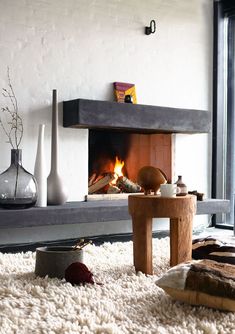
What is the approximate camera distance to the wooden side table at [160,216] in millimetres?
2141

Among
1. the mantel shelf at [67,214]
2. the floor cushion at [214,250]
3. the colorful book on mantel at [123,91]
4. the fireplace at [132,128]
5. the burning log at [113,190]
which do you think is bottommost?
the floor cushion at [214,250]

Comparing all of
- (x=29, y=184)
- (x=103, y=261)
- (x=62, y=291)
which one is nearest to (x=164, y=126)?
(x=29, y=184)

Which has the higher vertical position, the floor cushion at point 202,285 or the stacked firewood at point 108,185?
the stacked firewood at point 108,185

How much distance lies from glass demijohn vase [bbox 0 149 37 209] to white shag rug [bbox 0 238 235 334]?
0.94m

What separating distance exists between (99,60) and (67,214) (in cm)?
128

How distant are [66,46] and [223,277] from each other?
2.47 m

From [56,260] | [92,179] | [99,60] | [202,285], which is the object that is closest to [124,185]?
[92,179]

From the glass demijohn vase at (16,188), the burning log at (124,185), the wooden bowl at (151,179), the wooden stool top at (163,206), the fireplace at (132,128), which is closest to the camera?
the wooden stool top at (163,206)

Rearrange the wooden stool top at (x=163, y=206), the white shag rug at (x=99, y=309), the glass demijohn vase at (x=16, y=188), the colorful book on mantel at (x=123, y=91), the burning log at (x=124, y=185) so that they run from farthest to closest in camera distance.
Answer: the burning log at (x=124, y=185)
the colorful book on mantel at (x=123, y=91)
the glass demijohn vase at (x=16, y=188)
the wooden stool top at (x=163, y=206)
the white shag rug at (x=99, y=309)

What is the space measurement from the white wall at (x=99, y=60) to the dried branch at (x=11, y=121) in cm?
4

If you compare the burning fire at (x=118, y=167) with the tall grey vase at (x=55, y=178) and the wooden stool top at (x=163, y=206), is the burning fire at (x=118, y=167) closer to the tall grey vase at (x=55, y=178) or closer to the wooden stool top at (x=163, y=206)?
the tall grey vase at (x=55, y=178)

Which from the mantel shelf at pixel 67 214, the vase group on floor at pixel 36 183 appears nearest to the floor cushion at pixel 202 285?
the mantel shelf at pixel 67 214

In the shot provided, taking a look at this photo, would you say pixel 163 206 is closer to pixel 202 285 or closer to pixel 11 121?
pixel 202 285

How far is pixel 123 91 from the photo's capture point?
12.6 ft
